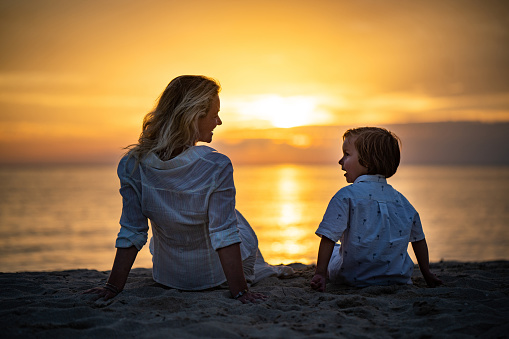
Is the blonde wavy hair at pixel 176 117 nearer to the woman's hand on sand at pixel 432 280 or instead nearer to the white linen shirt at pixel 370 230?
the white linen shirt at pixel 370 230

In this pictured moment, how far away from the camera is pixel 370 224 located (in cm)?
354

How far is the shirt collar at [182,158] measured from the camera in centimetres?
325

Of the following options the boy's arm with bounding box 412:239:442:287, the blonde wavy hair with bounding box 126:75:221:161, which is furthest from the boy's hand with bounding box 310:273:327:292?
the blonde wavy hair with bounding box 126:75:221:161

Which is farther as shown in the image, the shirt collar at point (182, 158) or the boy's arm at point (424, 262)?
the boy's arm at point (424, 262)

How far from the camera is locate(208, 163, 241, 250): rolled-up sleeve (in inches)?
122

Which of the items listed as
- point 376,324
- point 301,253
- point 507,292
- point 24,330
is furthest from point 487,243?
point 24,330

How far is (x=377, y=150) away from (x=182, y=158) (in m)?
1.63

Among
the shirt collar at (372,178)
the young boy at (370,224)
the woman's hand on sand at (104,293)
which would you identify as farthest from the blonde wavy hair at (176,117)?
the shirt collar at (372,178)

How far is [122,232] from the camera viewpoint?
3270mm

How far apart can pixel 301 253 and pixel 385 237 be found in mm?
12370

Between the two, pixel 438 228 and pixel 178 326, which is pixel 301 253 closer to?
pixel 438 228

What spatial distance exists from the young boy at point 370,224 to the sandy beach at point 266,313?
0.51 ft

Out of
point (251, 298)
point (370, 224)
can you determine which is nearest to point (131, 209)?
point (251, 298)

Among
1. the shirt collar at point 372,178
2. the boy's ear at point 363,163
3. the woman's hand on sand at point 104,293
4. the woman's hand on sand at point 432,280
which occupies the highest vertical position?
the boy's ear at point 363,163
